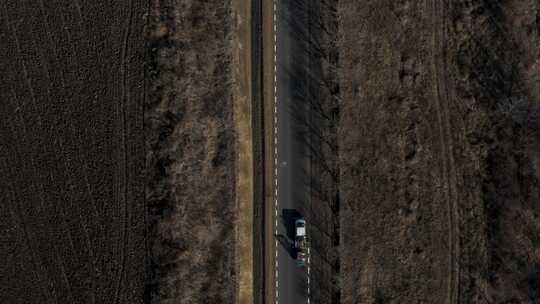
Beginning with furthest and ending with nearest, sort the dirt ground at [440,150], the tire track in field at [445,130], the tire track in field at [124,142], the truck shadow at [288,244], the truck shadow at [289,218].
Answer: the tire track in field at [445,130], the dirt ground at [440,150], the truck shadow at [289,218], the truck shadow at [288,244], the tire track in field at [124,142]

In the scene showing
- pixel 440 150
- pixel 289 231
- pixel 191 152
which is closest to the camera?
pixel 191 152

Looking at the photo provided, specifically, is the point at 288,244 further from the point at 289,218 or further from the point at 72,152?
the point at 72,152

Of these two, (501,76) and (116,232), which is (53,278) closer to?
(116,232)

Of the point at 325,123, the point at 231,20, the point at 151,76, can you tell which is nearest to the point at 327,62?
the point at 325,123

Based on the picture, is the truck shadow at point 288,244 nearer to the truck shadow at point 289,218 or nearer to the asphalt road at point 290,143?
the asphalt road at point 290,143

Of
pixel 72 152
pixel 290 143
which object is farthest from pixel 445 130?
pixel 72 152

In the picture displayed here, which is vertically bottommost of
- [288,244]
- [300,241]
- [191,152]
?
[288,244]

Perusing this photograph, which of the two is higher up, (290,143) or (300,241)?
(290,143)

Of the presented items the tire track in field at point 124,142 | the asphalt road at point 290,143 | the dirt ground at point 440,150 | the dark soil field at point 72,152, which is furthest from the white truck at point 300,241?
the tire track in field at point 124,142
